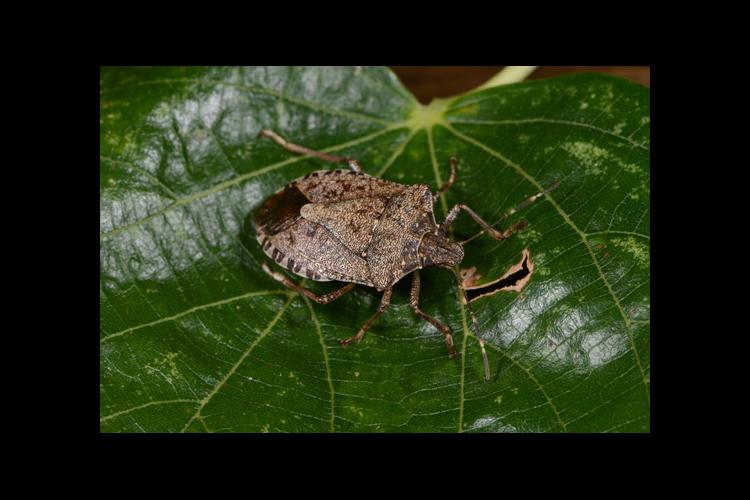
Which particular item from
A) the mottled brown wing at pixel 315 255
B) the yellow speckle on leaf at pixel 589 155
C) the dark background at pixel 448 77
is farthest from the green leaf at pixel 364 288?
the dark background at pixel 448 77

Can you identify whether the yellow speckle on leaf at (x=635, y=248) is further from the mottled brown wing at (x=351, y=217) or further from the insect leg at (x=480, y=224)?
the mottled brown wing at (x=351, y=217)

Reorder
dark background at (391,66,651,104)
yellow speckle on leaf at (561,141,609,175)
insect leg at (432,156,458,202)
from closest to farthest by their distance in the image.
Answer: yellow speckle on leaf at (561,141,609,175) < insect leg at (432,156,458,202) < dark background at (391,66,651,104)

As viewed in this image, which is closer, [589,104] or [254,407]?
[254,407]

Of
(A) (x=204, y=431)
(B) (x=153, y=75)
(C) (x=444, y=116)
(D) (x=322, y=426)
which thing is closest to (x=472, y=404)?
(D) (x=322, y=426)

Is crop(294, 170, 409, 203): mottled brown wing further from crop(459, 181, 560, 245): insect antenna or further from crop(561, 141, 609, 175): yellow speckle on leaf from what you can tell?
crop(561, 141, 609, 175): yellow speckle on leaf

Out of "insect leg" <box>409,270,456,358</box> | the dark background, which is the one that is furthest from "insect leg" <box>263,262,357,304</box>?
the dark background

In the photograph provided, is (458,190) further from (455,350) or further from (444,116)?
(455,350)

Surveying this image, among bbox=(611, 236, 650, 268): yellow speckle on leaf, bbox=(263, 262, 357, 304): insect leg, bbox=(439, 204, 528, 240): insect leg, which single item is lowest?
bbox=(611, 236, 650, 268): yellow speckle on leaf

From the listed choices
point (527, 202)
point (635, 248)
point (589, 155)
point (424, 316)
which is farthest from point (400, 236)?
point (635, 248)
